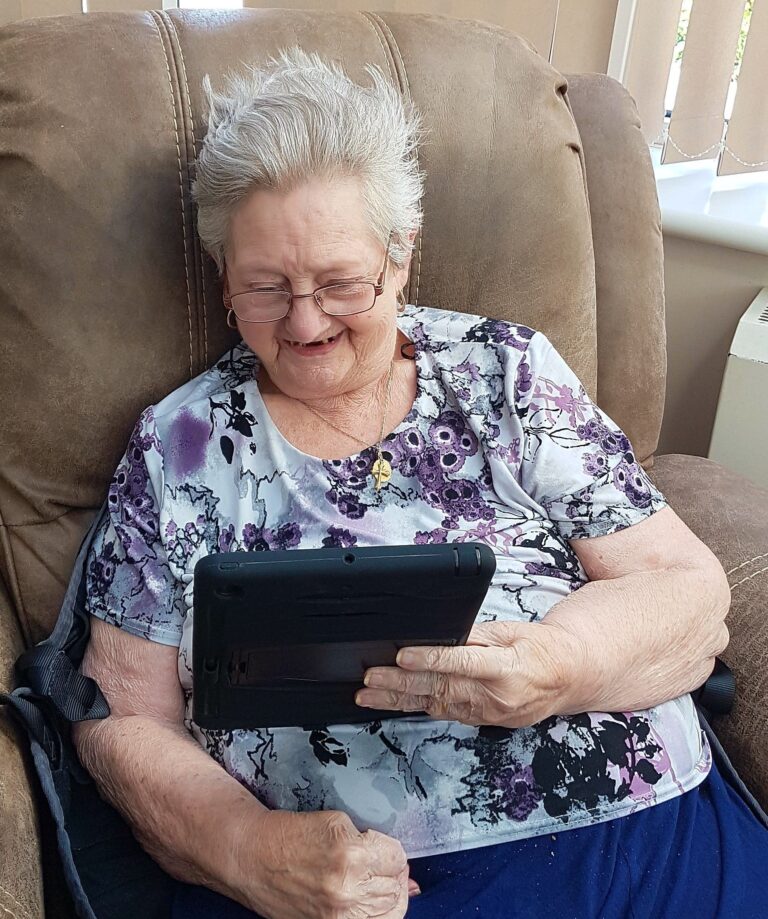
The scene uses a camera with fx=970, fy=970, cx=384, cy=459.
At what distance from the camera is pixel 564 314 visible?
1345 millimetres

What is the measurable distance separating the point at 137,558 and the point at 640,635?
1.88ft

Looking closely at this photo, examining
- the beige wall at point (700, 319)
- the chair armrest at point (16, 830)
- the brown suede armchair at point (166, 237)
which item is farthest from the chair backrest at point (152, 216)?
the beige wall at point (700, 319)

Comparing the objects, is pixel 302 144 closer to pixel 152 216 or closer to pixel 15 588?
pixel 152 216

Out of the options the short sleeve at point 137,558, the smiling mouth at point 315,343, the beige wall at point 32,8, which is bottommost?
the short sleeve at point 137,558

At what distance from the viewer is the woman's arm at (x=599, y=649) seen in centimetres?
94

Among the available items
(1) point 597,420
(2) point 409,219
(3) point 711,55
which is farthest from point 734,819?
(3) point 711,55

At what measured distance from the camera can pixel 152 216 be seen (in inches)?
45.4

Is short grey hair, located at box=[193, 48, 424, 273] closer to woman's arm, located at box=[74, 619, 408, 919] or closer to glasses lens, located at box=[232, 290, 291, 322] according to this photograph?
glasses lens, located at box=[232, 290, 291, 322]

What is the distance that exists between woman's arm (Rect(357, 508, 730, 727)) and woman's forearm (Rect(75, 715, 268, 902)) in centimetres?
20

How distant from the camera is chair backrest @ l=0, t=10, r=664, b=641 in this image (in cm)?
111

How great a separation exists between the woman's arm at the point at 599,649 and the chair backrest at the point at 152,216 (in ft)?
1.07

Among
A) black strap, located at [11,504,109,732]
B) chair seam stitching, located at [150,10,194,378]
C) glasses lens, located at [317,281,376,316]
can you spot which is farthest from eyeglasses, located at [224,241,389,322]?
black strap, located at [11,504,109,732]

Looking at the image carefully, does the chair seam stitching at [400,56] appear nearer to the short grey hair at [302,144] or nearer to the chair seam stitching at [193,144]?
the short grey hair at [302,144]

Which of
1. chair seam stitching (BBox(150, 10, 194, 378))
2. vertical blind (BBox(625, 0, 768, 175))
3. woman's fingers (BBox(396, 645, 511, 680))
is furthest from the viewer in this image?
vertical blind (BBox(625, 0, 768, 175))
